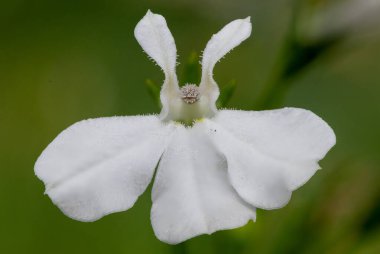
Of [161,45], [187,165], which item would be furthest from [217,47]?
[187,165]

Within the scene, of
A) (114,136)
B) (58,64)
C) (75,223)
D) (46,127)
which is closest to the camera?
(114,136)

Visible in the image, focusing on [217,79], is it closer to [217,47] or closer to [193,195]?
[217,47]

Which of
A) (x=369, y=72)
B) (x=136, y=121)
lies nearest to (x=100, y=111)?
(x=369, y=72)

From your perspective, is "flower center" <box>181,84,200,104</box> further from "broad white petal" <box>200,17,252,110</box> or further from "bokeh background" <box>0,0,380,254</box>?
"bokeh background" <box>0,0,380,254</box>

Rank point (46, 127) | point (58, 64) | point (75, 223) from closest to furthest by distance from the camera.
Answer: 1. point (75, 223)
2. point (46, 127)
3. point (58, 64)

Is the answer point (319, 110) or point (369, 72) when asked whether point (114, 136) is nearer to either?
point (319, 110)

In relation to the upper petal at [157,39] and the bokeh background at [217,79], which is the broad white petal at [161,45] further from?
the bokeh background at [217,79]
